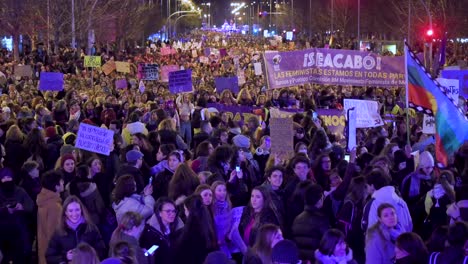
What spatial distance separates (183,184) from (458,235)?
10.0ft

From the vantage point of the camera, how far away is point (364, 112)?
13.8 m

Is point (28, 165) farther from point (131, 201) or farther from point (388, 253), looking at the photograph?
point (388, 253)

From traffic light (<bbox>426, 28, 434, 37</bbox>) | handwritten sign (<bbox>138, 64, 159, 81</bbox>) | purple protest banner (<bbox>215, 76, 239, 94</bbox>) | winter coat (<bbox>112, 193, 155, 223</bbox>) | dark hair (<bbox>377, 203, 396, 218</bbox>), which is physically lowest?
winter coat (<bbox>112, 193, 155, 223</bbox>)

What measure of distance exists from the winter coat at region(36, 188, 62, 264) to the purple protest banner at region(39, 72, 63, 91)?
11416 mm

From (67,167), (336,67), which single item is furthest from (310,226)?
(336,67)

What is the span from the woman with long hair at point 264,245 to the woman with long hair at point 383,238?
104cm

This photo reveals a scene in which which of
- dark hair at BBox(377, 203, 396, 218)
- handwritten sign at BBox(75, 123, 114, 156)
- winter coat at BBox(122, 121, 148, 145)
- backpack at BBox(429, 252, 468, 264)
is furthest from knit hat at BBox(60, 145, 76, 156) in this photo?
backpack at BBox(429, 252, 468, 264)

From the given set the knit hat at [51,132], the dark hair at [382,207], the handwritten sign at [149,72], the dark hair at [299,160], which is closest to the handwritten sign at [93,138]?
the knit hat at [51,132]

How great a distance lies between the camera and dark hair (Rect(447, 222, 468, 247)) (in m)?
6.57

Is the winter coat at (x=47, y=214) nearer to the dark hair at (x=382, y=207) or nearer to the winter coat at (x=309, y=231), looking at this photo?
the winter coat at (x=309, y=231)

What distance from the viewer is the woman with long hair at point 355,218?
830cm

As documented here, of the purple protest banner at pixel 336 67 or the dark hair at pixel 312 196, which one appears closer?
the dark hair at pixel 312 196

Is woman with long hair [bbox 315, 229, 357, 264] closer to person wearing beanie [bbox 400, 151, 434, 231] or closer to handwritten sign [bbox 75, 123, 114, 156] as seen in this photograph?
person wearing beanie [bbox 400, 151, 434, 231]

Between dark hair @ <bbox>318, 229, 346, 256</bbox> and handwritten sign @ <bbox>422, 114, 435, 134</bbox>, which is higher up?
handwritten sign @ <bbox>422, 114, 435, 134</bbox>
